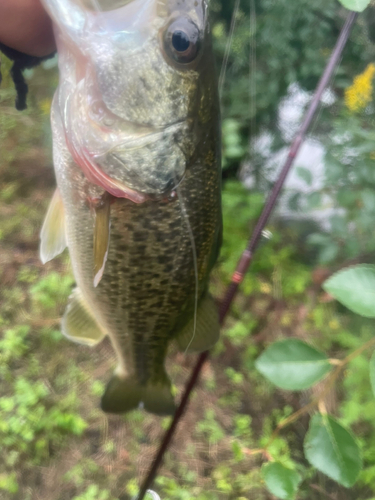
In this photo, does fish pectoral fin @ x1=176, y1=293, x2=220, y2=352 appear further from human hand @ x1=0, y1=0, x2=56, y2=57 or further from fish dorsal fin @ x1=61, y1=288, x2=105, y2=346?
human hand @ x1=0, y1=0, x2=56, y2=57

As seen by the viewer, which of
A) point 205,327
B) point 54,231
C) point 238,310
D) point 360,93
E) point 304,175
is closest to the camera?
point 54,231

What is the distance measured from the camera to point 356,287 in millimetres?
520

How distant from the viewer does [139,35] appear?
0.53 metres

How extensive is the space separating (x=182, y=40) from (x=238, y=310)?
5.51 feet

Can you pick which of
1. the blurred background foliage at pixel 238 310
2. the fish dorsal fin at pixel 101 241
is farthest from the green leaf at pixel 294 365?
the blurred background foliage at pixel 238 310

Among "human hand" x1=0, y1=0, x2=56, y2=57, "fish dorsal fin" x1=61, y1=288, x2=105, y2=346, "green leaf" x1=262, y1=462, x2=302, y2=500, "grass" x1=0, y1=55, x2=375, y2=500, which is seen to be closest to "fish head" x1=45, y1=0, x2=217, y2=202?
"human hand" x1=0, y1=0, x2=56, y2=57

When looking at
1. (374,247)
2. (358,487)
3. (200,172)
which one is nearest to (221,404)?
(358,487)

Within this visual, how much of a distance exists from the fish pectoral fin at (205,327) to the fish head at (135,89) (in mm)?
365

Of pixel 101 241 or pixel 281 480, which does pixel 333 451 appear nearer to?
pixel 281 480

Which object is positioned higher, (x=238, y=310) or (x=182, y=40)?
(x=182, y=40)

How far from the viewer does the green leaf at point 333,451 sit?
0.59 metres

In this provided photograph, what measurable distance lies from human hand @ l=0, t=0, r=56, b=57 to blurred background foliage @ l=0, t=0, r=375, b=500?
2.69 feet

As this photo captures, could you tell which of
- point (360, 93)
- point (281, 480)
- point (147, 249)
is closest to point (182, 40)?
point (147, 249)

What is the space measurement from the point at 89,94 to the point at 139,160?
0.42 feet
